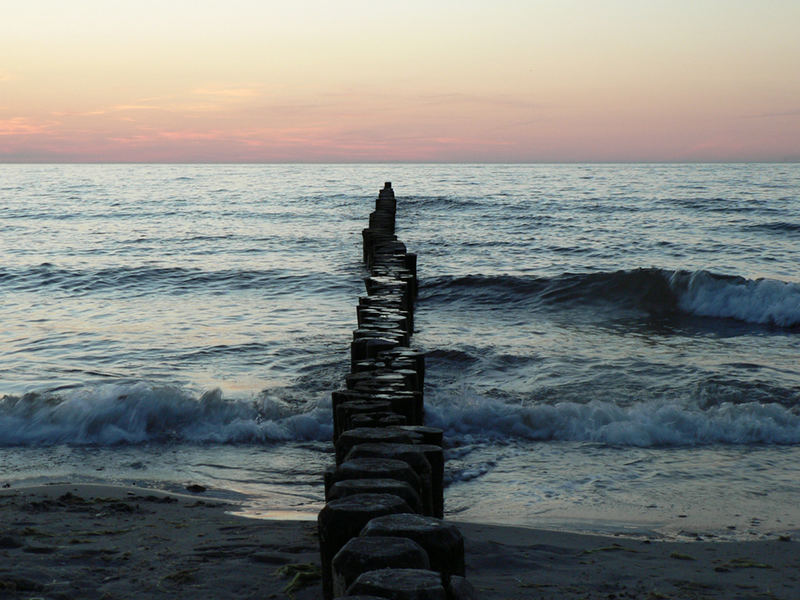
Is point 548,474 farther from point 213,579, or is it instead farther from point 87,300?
point 87,300

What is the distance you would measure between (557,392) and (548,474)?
2.61 m

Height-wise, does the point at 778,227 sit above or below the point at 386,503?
below

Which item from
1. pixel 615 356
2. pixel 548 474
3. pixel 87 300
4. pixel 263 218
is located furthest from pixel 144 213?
pixel 548 474

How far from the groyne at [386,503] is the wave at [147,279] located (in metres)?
11.3

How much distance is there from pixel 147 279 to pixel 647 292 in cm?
1075

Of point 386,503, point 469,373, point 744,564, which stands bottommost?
point 469,373

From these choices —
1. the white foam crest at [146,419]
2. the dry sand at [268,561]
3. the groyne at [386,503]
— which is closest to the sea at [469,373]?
the white foam crest at [146,419]

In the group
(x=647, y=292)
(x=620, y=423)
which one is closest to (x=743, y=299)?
(x=647, y=292)

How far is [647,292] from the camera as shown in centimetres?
1562

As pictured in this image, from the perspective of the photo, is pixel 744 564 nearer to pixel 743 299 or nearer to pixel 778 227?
pixel 743 299

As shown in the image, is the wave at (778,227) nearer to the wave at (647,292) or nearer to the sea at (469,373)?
the sea at (469,373)

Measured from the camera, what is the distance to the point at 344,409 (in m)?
4.68

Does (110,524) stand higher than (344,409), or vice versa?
(344,409)

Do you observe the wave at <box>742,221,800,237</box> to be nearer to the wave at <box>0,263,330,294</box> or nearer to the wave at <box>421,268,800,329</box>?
the wave at <box>421,268,800,329</box>
